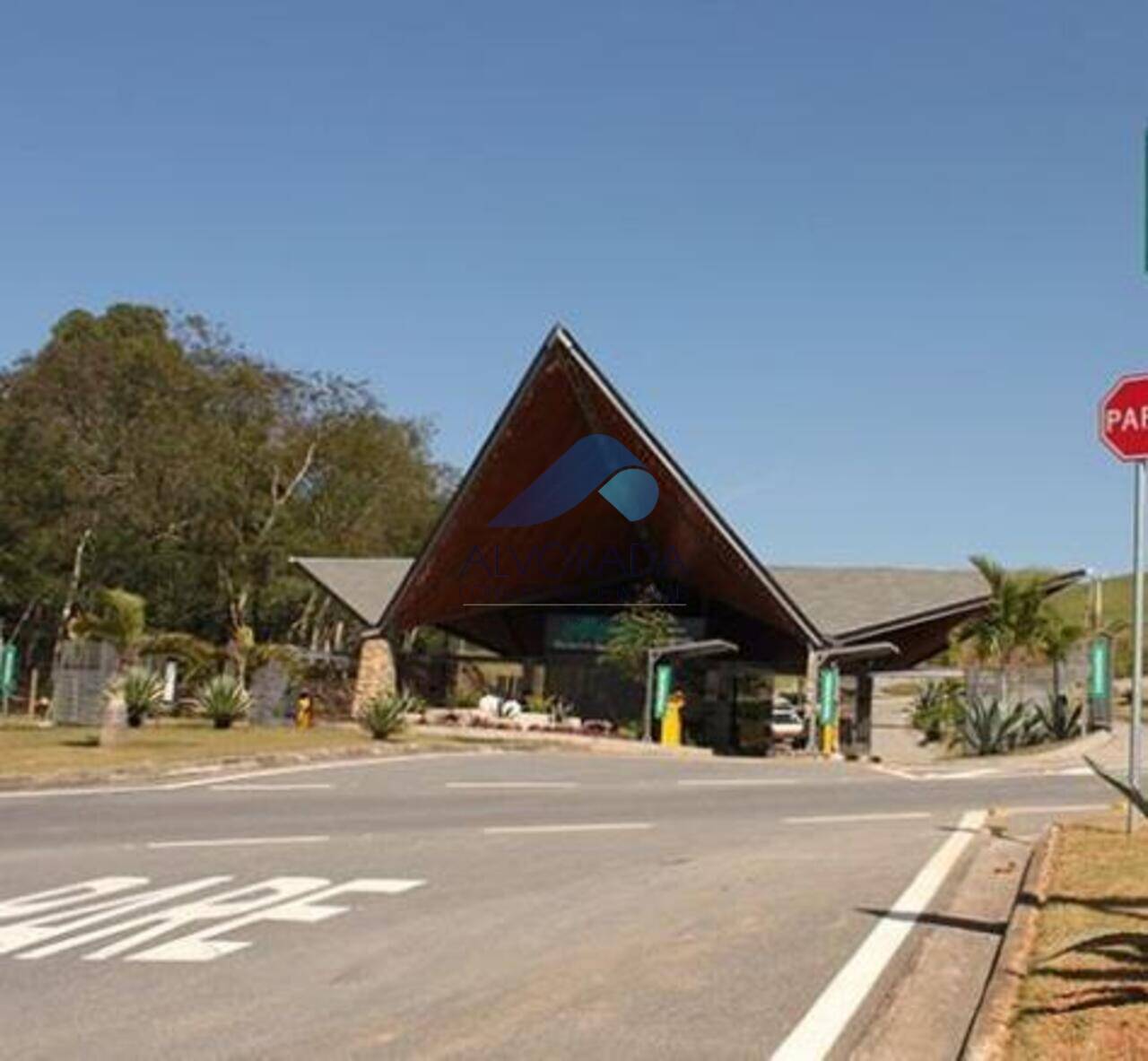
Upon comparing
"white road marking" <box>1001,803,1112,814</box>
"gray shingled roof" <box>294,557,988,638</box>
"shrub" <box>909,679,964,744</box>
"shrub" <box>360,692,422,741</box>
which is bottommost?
"white road marking" <box>1001,803,1112,814</box>

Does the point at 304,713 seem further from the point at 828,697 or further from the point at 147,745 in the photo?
the point at 147,745

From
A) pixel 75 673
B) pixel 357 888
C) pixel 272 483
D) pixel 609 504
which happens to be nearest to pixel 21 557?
pixel 272 483

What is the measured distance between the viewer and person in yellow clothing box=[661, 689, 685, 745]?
34.7 metres

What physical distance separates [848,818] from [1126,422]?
18.0 feet

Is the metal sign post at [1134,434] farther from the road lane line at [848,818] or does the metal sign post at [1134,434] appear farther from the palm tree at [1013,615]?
the palm tree at [1013,615]

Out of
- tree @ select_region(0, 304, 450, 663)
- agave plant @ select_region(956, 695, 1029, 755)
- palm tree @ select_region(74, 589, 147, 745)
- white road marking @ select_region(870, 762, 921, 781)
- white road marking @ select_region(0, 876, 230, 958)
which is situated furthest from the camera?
tree @ select_region(0, 304, 450, 663)

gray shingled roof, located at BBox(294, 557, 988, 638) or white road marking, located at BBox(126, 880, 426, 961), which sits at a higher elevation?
gray shingled roof, located at BBox(294, 557, 988, 638)

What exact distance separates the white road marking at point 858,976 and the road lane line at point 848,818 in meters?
3.41

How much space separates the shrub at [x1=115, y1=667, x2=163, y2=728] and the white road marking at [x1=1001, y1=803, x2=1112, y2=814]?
1597cm

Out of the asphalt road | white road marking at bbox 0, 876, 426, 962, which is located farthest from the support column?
white road marking at bbox 0, 876, 426, 962

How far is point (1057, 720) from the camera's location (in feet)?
105

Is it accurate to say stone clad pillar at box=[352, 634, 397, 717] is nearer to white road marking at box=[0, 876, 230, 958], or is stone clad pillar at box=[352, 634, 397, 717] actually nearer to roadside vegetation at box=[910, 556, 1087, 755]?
roadside vegetation at box=[910, 556, 1087, 755]

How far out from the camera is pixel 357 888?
1006cm

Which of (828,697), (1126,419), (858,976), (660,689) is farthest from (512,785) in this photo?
(828,697)
